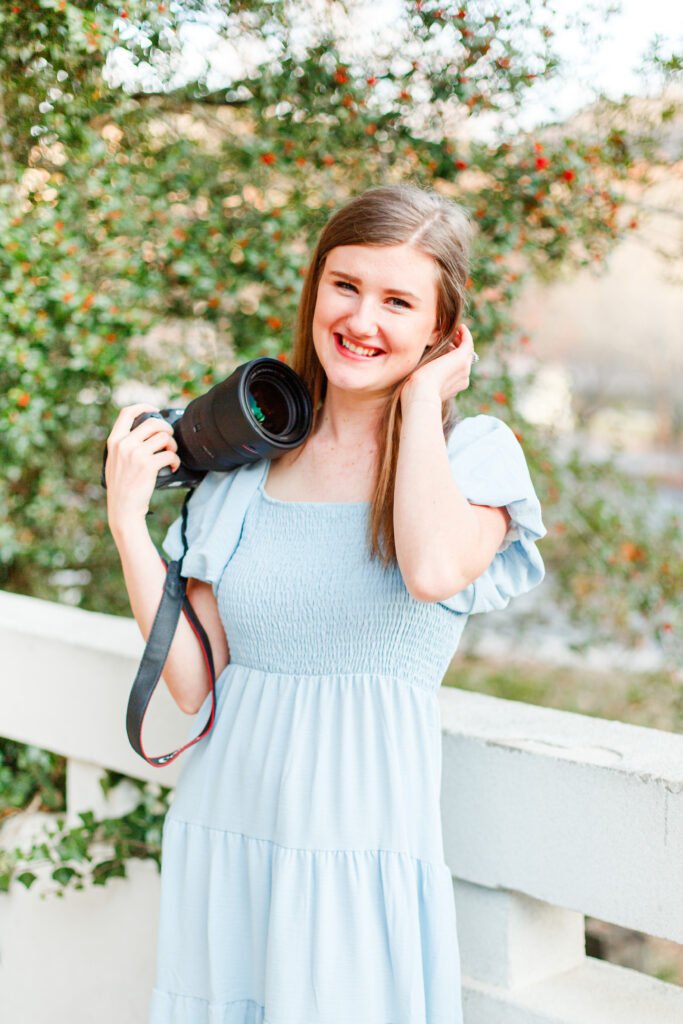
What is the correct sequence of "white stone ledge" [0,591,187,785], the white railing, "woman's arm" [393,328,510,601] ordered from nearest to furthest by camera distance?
"woman's arm" [393,328,510,601] < the white railing < "white stone ledge" [0,591,187,785]

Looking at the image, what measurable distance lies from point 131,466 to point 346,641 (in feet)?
1.37

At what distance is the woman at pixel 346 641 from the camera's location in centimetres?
133

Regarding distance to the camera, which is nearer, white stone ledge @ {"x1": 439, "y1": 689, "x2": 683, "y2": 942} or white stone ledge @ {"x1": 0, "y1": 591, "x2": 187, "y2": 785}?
white stone ledge @ {"x1": 439, "y1": 689, "x2": 683, "y2": 942}

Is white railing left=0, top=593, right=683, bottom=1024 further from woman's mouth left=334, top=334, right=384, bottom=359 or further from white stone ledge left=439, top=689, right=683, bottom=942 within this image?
woman's mouth left=334, top=334, right=384, bottom=359

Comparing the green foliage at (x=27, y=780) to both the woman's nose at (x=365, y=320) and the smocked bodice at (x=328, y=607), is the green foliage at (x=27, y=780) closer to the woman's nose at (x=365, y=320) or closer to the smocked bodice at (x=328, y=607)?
the smocked bodice at (x=328, y=607)

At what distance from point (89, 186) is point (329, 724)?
155cm

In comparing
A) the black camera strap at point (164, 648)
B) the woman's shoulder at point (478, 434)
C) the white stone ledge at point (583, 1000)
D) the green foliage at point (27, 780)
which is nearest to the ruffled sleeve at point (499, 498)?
the woman's shoulder at point (478, 434)

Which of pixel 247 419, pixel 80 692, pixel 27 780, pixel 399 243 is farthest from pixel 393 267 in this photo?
pixel 27 780

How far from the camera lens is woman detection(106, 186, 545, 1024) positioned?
4.38 ft

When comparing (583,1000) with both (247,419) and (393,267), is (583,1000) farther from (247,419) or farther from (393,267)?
(393,267)

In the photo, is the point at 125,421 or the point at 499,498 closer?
the point at 499,498

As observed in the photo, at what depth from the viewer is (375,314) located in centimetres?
141

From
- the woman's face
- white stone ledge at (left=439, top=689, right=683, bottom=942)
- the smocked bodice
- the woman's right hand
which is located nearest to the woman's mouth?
the woman's face

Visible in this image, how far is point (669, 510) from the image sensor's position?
3.29m
